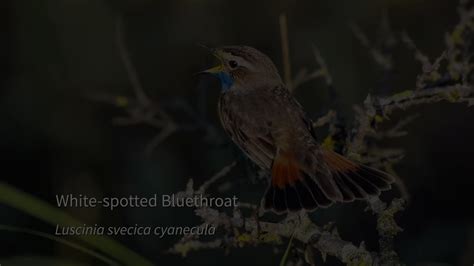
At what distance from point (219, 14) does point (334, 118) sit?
9.84ft

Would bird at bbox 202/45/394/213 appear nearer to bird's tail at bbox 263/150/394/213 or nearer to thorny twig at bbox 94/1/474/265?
bird's tail at bbox 263/150/394/213

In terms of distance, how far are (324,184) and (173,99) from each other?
1.94m

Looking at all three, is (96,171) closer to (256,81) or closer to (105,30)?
(105,30)

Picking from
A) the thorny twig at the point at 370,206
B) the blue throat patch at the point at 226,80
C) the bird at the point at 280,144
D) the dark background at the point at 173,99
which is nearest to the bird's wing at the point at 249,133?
the bird at the point at 280,144

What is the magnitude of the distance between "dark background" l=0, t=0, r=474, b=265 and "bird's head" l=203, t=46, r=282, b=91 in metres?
0.92

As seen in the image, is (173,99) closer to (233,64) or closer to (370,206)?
(233,64)

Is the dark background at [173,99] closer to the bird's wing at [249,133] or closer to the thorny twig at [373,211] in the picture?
the bird's wing at [249,133]

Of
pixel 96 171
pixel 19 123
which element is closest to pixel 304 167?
pixel 96 171

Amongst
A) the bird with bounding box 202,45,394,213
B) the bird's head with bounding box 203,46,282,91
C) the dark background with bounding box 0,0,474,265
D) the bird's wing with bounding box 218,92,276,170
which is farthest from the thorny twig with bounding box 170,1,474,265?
the dark background with bounding box 0,0,474,265

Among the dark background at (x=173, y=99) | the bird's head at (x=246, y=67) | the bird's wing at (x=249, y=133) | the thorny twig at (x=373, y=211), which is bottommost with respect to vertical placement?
the thorny twig at (x=373, y=211)

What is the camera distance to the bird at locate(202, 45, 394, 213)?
462cm

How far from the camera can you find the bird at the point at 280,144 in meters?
4.62

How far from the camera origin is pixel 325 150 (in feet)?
16.2

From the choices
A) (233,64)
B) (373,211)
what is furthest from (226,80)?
(373,211)
